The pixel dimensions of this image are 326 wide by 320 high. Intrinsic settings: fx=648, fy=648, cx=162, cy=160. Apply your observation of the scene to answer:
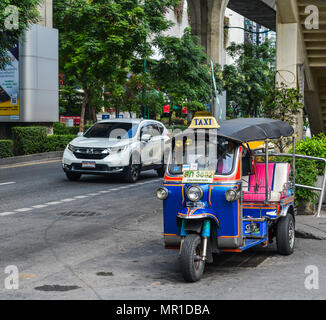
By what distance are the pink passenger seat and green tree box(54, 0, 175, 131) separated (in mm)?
20596

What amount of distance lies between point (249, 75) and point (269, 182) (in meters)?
38.0

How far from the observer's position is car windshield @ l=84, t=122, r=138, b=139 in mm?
18461

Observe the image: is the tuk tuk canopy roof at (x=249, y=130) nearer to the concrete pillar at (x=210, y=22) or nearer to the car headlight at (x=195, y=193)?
the car headlight at (x=195, y=193)

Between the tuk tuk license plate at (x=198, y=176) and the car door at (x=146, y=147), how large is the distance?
10491 mm

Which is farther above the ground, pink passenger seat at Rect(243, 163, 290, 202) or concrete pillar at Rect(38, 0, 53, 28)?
concrete pillar at Rect(38, 0, 53, 28)

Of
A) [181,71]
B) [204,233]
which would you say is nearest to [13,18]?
[204,233]

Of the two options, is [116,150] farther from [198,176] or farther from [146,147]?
[198,176]

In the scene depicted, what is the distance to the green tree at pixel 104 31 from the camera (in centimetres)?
2961

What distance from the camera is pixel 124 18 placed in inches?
1183

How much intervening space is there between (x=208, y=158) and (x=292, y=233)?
2.00 meters

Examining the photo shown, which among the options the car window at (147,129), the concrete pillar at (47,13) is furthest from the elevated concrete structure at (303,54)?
the concrete pillar at (47,13)

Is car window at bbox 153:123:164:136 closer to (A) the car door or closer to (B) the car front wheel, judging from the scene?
(A) the car door

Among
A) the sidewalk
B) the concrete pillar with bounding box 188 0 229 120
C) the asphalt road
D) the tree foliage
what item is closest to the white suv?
the asphalt road
